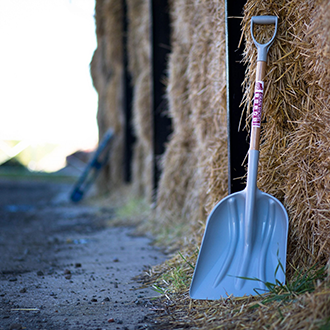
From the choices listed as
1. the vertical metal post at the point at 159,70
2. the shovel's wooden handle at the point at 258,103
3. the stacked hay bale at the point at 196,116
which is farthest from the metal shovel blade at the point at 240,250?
the vertical metal post at the point at 159,70

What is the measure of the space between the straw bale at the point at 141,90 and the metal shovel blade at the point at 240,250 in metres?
2.09

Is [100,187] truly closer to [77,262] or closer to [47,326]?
[77,262]

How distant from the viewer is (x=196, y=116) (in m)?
2.30

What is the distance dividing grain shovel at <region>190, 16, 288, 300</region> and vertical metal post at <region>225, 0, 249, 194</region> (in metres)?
0.18

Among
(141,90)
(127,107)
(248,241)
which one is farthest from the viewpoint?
(127,107)

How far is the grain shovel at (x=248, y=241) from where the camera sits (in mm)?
1382

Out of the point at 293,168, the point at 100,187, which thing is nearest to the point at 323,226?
the point at 293,168

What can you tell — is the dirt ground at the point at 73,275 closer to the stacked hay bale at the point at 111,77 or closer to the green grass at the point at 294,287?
the green grass at the point at 294,287

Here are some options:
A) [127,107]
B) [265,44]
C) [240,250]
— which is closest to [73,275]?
[240,250]

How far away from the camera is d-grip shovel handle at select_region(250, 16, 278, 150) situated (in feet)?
4.84

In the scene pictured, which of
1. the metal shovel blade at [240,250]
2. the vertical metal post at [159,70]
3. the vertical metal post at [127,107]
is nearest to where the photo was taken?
the metal shovel blade at [240,250]

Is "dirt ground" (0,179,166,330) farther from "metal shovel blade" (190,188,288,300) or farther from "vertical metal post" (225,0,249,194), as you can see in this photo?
"vertical metal post" (225,0,249,194)

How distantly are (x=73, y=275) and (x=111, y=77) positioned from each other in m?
4.15

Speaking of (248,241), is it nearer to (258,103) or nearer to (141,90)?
(258,103)
